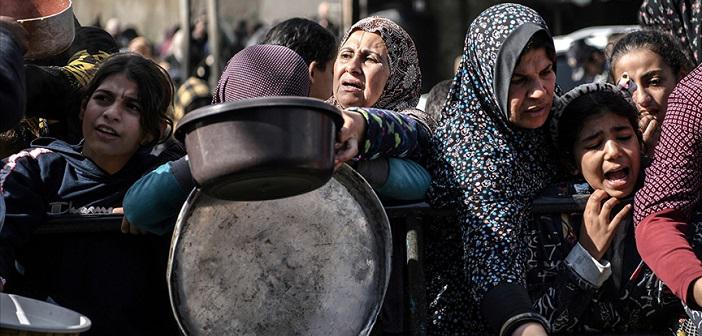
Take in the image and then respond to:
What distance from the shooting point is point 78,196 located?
4324 mm

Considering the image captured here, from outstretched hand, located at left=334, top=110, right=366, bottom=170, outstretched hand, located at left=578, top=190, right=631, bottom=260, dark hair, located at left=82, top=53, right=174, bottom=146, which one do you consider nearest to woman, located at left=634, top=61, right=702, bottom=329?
outstretched hand, located at left=578, top=190, right=631, bottom=260

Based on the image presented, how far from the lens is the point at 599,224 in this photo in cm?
419

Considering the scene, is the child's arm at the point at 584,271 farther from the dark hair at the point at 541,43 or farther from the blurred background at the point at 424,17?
the blurred background at the point at 424,17

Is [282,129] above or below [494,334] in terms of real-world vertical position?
above

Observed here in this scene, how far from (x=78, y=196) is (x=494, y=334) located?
1.42m

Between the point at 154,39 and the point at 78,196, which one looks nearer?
the point at 78,196

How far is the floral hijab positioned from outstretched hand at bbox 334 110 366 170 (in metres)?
0.43

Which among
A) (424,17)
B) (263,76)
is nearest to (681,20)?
(263,76)

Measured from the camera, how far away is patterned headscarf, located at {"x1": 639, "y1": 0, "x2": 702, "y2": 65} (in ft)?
19.0

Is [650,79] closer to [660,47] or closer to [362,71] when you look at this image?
[660,47]

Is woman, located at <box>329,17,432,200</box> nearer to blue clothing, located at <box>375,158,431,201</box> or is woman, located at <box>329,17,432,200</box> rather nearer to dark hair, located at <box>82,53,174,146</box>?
blue clothing, located at <box>375,158,431,201</box>

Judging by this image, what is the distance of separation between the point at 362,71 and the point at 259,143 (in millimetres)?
1619

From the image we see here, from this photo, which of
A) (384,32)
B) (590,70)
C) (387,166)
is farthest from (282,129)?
(590,70)

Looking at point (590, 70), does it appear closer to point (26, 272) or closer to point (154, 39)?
point (26, 272)
